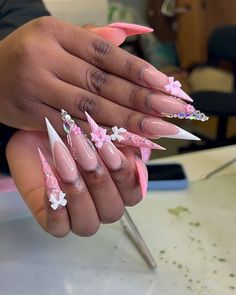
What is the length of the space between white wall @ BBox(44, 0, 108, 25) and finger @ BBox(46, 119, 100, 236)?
1235 millimetres

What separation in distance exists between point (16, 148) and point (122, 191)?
129mm

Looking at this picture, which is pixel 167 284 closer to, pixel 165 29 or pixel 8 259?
pixel 8 259

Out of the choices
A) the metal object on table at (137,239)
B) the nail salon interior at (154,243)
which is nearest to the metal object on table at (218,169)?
the nail salon interior at (154,243)

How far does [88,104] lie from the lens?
0.35 metres

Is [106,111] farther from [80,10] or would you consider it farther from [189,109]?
[80,10]

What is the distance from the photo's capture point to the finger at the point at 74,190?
331mm

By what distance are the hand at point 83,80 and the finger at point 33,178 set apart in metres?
0.06

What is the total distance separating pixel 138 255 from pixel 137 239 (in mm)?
22

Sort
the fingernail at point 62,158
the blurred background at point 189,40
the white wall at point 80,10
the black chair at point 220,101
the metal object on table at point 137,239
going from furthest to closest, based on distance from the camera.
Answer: the blurred background at point 189,40 → the white wall at point 80,10 → the black chair at point 220,101 → the metal object on table at point 137,239 → the fingernail at point 62,158

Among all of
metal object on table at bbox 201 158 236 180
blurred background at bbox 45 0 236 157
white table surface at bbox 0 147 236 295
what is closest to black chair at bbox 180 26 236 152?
blurred background at bbox 45 0 236 157

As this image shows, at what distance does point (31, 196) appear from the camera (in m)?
0.40

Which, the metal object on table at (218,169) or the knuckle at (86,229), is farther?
the metal object on table at (218,169)

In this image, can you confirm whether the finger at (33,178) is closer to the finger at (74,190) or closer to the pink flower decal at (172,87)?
the finger at (74,190)

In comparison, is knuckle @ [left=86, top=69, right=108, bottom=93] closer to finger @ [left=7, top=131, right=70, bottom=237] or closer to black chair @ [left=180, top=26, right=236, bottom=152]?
finger @ [left=7, top=131, right=70, bottom=237]
